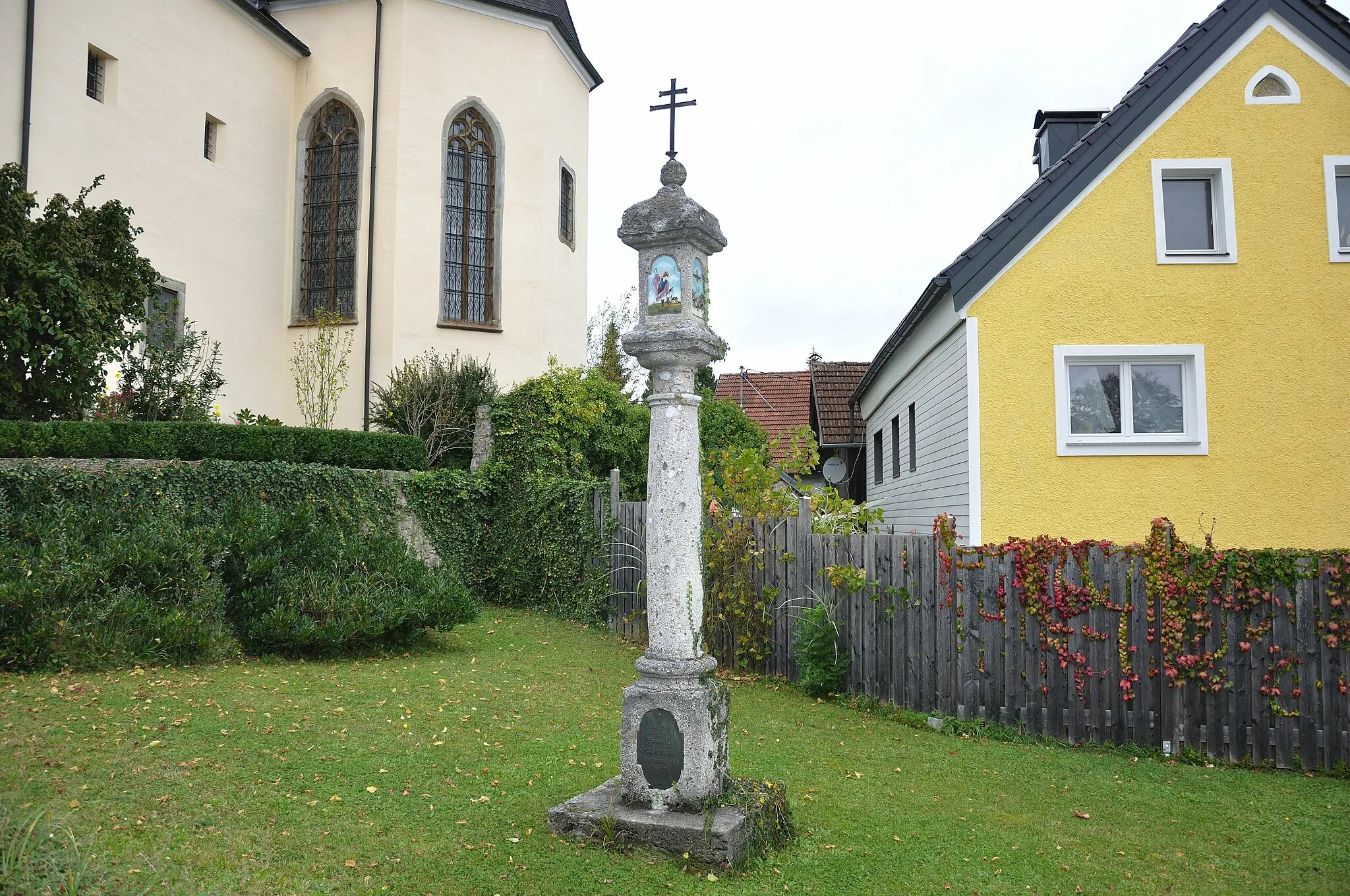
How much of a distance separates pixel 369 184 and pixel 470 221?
2.14 metres

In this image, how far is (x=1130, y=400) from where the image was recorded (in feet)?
37.8

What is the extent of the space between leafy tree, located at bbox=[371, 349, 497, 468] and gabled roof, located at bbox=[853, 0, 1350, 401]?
31.4 ft

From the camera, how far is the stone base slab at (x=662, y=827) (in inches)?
194

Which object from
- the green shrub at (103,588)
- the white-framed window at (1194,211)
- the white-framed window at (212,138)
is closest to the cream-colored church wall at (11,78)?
the white-framed window at (212,138)

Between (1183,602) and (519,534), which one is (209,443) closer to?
(519,534)

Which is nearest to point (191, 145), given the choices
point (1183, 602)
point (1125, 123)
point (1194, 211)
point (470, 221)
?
point (470, 221)

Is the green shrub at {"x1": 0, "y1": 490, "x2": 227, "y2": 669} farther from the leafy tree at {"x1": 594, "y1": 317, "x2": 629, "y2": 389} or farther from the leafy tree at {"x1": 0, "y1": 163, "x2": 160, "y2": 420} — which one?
the leafy tree at {"x1": 594, "y1": 317, "x2": 629, "y2": 389}

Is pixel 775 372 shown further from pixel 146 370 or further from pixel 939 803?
pixel 939 803

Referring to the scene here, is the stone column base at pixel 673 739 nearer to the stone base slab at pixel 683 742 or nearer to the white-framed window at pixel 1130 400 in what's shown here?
the stone base slab at pixel 683 742

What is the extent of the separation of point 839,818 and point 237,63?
1823 cm

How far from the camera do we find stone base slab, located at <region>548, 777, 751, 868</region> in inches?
194

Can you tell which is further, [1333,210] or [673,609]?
[1333,210]

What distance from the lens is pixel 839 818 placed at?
19.3ft

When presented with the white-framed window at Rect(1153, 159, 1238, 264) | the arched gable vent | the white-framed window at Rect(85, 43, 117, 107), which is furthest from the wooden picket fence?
the white-framed window at Rect(85, 43, 117, 107)
